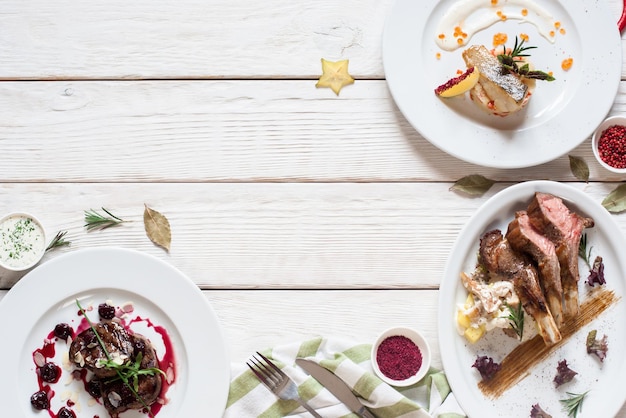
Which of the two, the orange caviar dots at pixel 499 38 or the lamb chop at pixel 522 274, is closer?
the lamb chop at pixel 522 274

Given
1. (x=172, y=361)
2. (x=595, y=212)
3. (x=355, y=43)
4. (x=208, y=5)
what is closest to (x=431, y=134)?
A: (x=355, y=43)

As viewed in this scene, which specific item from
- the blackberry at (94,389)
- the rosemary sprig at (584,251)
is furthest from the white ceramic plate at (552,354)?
the blackberry at (94,389)

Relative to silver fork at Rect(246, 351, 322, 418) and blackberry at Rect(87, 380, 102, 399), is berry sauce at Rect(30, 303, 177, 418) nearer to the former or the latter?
blackberry at Rect(87, 380, 102, 399)

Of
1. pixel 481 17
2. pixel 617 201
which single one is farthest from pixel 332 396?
pixel 481 17

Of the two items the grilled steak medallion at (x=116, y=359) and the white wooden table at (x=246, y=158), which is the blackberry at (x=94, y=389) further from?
the white wooden table at (x=246, y=158)

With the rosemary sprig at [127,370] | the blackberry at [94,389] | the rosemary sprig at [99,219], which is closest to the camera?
the rosemary sprig at [127,370]
